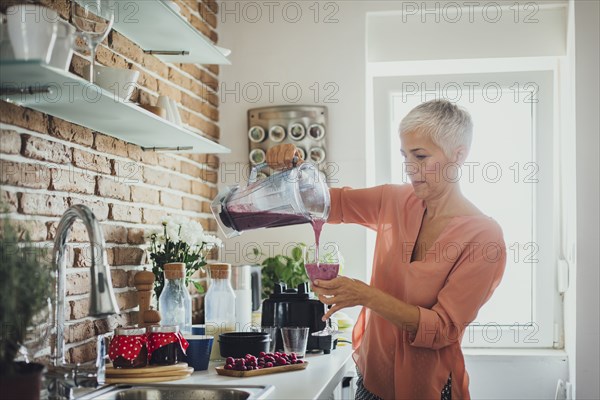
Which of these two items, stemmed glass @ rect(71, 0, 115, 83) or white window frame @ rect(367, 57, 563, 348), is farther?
white window frame @ rect(367, 57, 563, 348)

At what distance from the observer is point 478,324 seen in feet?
11.5

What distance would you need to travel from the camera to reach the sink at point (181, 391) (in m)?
→ 1.85

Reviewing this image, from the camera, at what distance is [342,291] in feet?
6.76

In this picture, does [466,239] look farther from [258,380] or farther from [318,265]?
[258,380]

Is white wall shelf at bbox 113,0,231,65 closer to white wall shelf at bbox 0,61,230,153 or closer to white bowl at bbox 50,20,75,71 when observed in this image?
white wall shelf at bbox 0,61,230,153

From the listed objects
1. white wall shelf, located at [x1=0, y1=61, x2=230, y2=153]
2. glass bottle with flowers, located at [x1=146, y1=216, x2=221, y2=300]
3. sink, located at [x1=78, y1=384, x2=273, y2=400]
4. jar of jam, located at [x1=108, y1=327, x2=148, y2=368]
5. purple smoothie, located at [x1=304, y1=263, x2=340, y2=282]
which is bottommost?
sink, located at [x1=78, y1=384, x2=273, y2=400]

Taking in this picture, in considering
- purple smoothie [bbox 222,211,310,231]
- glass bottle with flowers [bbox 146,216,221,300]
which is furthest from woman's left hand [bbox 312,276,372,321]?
glass bottle with flowers [bbox 146,216,221,300]

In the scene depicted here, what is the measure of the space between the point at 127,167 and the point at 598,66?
1928 mm

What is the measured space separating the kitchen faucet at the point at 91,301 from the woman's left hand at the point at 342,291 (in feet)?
2.12

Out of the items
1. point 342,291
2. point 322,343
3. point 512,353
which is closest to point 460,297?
point 342,291

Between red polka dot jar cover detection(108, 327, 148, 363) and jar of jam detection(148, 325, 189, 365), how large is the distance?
19mm

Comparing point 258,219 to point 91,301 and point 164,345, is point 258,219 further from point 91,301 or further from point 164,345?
point 91,301

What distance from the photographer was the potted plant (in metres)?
1.30

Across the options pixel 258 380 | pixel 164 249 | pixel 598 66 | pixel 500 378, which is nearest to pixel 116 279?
pixel 164 249
